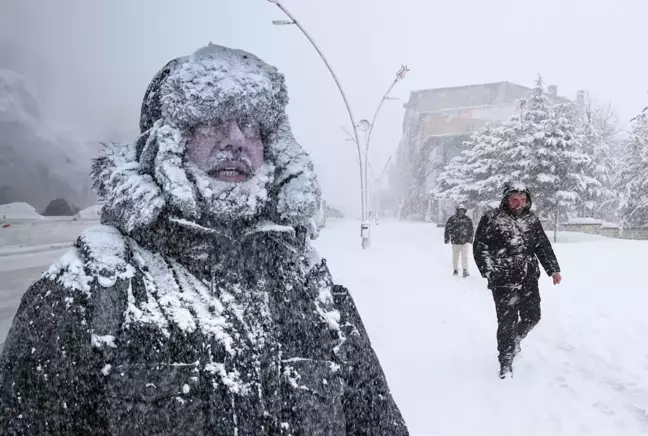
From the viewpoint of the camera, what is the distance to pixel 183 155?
39.5 inches

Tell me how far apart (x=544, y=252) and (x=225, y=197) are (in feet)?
10.8

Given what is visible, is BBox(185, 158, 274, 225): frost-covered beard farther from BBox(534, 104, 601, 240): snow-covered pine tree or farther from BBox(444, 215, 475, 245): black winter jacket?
BBox(534, 104, 601, 240): snow-covered pine tree

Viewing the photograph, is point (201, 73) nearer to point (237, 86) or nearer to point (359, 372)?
point (237, 86)

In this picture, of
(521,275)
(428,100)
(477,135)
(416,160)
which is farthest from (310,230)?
(428,100)

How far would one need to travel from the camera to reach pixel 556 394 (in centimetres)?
314

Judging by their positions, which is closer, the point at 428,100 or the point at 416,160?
the point at 416,160

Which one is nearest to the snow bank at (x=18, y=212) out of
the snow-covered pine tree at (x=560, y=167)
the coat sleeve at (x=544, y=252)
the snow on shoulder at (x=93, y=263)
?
the snow on shoulder at (x=93, y=263)

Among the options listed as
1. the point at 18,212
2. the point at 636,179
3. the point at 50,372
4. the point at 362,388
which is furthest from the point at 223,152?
the point at 636,179

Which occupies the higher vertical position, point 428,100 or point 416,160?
point 428,100

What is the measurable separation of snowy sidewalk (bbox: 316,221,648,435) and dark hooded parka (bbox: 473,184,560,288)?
81cm

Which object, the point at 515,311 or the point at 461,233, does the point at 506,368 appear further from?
the point at 461,233

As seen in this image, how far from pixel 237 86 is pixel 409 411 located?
2.47 meters

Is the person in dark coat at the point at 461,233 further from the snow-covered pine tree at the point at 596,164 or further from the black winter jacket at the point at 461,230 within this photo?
the snow-covered pine tree at the point at 596,164

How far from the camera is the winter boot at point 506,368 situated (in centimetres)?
337
